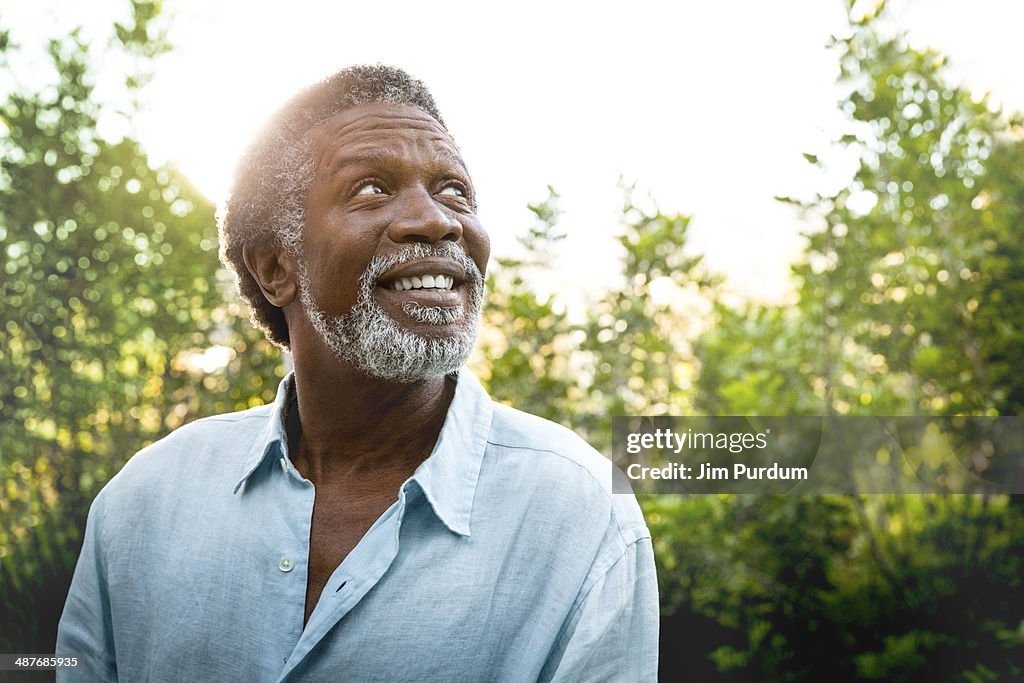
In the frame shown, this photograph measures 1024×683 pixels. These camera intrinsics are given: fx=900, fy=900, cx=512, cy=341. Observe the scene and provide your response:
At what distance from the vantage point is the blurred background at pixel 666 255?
90.1 inches

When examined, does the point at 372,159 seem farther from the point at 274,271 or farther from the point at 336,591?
the point at 336,591

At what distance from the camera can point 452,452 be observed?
1390 millimetres

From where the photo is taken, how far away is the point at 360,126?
1.41m

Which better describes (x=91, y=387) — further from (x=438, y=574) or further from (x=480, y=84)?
(x=438, y=574)

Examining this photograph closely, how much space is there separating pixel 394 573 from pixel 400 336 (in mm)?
344

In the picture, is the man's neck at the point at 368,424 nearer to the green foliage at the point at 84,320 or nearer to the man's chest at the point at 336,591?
the man's chest at the point at 336,591

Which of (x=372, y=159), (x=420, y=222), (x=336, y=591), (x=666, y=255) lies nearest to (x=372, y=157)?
(x=372, y=159)

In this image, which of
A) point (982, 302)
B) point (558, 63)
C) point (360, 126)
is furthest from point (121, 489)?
point (982, 302)

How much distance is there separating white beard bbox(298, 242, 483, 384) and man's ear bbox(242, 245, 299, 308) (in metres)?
0.14

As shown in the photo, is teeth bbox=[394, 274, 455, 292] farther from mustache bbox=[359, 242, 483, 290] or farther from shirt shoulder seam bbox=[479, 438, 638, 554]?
shirt shoulder seam bbox=[479, 438, 638, 554]

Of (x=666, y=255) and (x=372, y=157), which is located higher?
(x=666, y=255)

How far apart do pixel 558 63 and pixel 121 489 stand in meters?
1.58

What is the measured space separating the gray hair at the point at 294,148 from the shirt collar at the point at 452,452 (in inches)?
11.4

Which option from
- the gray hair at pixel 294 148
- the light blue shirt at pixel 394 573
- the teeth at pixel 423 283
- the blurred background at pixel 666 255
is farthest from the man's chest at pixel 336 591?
the blurred background at pixel 666 255
